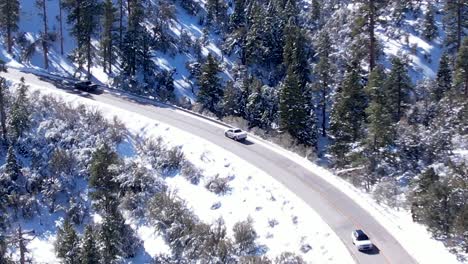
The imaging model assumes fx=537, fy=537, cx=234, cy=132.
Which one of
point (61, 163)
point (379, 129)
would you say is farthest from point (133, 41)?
point (379, 129)

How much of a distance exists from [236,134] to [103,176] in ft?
45.0

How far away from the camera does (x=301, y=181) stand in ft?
128

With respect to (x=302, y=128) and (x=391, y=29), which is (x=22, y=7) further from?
(x=391, y=29)

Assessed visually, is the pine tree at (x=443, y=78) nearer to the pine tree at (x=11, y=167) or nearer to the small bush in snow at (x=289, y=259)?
the small bush in snow at (x=289, y=259)

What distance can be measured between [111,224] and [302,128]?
2763 centimetres

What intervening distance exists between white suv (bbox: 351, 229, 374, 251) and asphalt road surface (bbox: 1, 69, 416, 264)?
32 centimetres

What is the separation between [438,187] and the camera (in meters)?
33.1

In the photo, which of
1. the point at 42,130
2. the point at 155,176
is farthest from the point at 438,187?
the point at 42,130

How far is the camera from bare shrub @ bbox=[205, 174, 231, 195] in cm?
3894

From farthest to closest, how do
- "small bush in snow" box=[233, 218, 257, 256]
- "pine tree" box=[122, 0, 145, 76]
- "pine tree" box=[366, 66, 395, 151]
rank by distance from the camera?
1. "pine tree" box=[122, 0, 145, 76]
2. "pine tree" box=[366, 66, 395, 151]
3. "small bush in snow" box=[233, 218, 257, 256]

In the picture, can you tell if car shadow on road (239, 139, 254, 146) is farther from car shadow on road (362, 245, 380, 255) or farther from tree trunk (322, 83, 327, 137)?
tree trunk (322, 83, 327, 137)

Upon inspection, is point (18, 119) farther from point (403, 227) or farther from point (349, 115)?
point (403, 227)

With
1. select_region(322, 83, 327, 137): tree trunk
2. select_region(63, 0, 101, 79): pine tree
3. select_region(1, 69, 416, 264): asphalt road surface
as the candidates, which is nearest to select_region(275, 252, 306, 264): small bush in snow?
select_region(1, 69, 416, 264): asphalt road surface

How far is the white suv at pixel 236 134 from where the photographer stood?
151 feet
